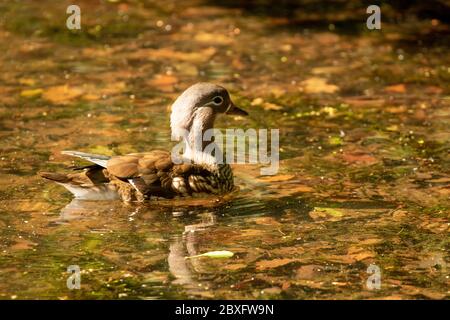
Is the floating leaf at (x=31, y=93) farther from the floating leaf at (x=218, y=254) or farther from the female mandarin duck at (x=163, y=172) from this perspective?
the floating leaf at (x=218, y=254)

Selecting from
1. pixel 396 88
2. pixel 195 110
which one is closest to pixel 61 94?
pixel 195 110

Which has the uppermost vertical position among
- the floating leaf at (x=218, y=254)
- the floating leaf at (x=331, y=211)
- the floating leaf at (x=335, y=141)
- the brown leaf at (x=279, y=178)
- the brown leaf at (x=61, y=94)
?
the brown leaf at (x=61, y=94)

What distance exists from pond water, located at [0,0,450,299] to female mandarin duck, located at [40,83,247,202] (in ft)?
0.47

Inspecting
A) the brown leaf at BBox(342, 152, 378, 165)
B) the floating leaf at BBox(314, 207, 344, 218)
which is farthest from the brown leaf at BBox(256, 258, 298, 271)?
the brown leaf at BBox(342, 152, 378, 165)

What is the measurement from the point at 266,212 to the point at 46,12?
26.5 ft

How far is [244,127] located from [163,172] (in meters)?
2.35

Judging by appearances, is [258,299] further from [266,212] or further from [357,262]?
[266,212]

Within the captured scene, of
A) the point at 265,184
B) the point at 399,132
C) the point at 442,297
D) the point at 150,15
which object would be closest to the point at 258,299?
the point at 442,297

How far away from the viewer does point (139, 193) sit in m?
8.95

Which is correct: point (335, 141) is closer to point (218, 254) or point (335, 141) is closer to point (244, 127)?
point (244, 127)

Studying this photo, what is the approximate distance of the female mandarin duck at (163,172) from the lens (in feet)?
29.3

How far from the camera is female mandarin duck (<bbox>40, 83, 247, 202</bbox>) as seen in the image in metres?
8.94

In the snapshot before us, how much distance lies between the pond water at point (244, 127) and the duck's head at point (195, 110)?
0.69 metres

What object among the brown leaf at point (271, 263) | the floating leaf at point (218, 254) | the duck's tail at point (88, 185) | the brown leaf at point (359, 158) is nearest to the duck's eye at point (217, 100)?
the duck's tail at point (88, 185)
